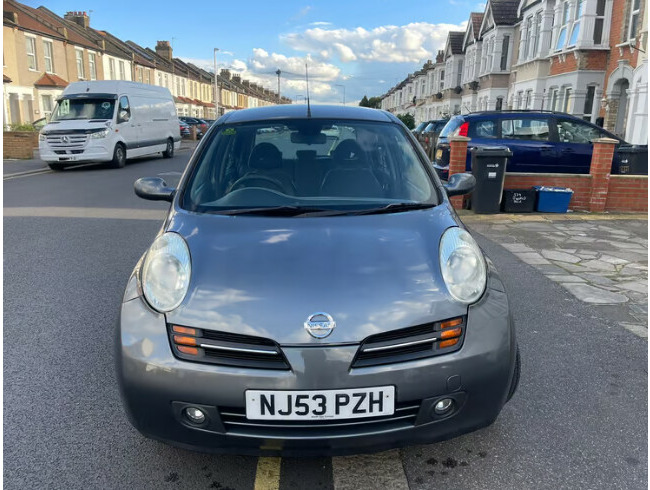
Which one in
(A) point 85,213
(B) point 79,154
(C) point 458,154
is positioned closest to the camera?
(A) point 85,213

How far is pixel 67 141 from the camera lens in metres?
14.8

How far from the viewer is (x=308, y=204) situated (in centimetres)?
282

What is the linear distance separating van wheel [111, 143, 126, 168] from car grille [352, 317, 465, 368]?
620 inches

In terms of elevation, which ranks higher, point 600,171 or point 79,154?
point 600,171

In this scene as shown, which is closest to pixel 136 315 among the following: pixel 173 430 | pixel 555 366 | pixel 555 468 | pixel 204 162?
pixel 173 430

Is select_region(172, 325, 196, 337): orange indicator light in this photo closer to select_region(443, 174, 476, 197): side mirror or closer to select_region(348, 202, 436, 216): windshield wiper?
select_region(348, 202, 436, 216): windshield wiper

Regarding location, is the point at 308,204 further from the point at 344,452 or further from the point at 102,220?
the point at 102,220

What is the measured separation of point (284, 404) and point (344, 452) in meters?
0.32

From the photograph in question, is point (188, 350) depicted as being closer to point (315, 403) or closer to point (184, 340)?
point (184, 340)

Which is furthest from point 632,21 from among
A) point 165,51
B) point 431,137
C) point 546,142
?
point 165,51

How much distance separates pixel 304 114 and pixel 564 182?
7070 mm

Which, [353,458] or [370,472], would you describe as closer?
[370,472]

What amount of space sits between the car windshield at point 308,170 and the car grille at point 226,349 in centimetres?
89

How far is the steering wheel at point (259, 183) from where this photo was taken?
9.87ft
